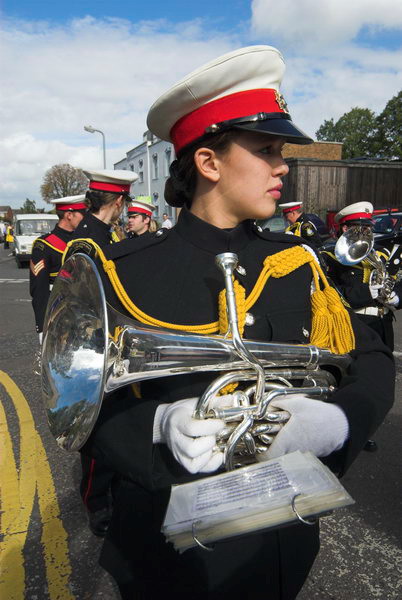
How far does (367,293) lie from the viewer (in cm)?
398

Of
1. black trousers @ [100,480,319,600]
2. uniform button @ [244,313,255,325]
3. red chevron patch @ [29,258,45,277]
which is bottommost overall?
black trousers @ [100,480,319,600]

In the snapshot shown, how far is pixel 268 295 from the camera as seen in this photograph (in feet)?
4.68

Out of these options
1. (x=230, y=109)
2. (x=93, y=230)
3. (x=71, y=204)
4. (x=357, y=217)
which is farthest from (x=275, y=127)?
(x=71, y=204)

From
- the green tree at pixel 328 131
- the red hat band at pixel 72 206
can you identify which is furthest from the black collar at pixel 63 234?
the green tree at pixel 328 131

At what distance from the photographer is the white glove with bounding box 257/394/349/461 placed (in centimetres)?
107

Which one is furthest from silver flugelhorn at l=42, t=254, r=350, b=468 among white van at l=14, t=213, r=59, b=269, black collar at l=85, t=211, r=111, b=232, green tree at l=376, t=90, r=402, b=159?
green tree at l=376, t=90, r=402, b=159

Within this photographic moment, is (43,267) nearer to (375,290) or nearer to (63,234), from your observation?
(63,234)

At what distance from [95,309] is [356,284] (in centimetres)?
332

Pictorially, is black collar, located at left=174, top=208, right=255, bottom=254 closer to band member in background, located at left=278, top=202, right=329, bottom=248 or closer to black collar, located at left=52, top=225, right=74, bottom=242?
black collar, located at left=52, top=225, right=74, bottom=242

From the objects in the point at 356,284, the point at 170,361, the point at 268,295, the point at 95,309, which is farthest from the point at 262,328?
the point at 356,284

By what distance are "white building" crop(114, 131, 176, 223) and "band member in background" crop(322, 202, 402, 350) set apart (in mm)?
28430

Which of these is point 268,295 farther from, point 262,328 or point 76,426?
point 76,426

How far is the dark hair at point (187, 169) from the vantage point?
137 centimetres

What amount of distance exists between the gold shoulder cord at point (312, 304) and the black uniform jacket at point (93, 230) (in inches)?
87.7
